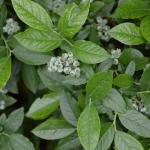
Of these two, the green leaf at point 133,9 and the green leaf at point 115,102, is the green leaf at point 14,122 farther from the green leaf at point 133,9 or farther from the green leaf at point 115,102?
the green leaf at point 133,9

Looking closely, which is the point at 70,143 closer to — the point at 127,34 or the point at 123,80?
the point at 123,80

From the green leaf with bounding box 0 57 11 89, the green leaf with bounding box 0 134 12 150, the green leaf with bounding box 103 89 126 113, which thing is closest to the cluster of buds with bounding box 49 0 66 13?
the green leaf with bounding box 0 57 11 89

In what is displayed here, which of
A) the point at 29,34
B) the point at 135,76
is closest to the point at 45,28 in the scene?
the point at 29,34

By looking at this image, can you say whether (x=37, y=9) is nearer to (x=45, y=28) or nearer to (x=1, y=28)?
(x=45, y=28)

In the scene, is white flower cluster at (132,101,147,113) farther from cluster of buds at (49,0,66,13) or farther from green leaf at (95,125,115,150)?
cluster of buds at (49,0,66,13)

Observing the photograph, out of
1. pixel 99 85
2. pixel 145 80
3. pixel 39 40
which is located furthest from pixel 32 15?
pixel 145 80

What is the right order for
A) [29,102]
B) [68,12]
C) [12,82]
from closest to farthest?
[68,12]
[12,82]
[29,102]
